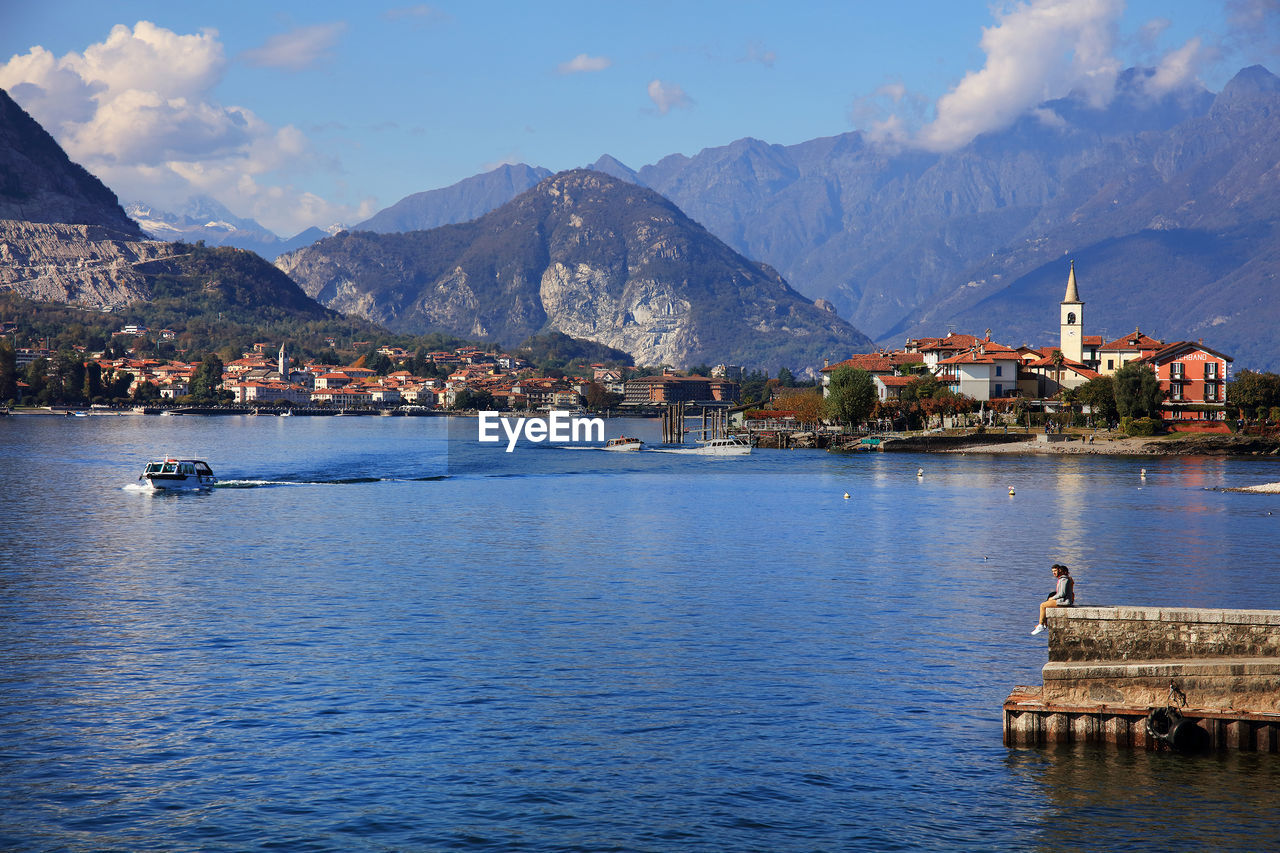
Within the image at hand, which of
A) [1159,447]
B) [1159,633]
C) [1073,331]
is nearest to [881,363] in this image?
[1073,331]

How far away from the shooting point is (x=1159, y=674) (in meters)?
18.9

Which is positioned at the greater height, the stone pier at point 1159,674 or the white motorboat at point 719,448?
the white motorboat at point 719,448

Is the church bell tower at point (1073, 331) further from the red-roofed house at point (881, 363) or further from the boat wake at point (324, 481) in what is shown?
the boat wake at point (324, 481)

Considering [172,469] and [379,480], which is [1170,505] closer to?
[379,480]

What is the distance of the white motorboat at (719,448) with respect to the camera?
393 feet

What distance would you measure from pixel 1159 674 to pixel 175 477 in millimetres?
65434

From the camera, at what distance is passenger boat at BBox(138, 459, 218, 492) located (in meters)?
72.2

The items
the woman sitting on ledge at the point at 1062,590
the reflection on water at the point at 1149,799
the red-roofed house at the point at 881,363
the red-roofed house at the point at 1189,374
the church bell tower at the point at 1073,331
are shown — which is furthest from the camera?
the red-roofed house at the point at 881,363

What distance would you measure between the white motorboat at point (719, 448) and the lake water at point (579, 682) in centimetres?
6031

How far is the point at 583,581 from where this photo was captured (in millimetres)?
38875

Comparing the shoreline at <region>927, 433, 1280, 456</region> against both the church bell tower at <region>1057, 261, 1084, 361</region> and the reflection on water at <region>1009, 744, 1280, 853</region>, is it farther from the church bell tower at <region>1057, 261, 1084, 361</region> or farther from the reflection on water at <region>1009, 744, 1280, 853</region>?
the reflection on water at <region>1009, 744, 1280, 853</region>

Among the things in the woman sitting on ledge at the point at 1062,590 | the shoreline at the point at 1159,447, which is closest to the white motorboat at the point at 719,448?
the shoreline at the point at 1159,447

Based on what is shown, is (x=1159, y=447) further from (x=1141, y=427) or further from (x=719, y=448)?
(x=719, y=448)

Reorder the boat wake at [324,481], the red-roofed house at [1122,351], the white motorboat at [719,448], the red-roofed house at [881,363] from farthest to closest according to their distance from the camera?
the red-roofed house at [881,363], the red-roofed house at [1122,351], the white motorboat at [719,448], the boat wake at [324,481]
